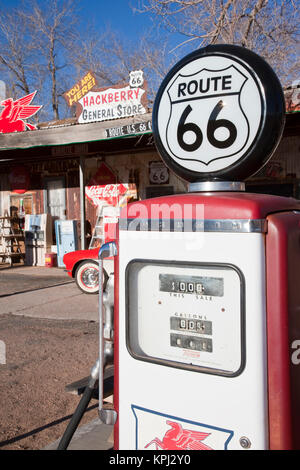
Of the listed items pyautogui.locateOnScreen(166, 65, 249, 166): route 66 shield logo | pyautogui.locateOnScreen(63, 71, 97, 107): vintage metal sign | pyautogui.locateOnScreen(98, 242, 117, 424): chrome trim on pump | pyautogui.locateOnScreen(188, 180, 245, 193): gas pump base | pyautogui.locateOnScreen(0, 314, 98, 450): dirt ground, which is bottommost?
pyautogui.locateOnScreen(0, 314, 98, 450): dirt ground

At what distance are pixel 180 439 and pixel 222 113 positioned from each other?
1305mm

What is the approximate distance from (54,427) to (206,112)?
245 centimetres

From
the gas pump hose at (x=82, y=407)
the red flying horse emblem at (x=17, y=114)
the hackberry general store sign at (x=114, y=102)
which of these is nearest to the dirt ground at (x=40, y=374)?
the gas pump hose at (x=82, y=407)

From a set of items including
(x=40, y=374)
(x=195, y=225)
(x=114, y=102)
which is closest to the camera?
(x=195, y=225)

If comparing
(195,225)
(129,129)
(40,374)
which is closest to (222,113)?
(195,225)

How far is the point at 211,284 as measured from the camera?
171 cm

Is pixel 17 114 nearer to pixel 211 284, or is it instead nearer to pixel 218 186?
pixel 218 186

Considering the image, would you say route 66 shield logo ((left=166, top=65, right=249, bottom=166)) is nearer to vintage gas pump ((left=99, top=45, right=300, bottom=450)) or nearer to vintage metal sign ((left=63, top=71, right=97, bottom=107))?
vintage gas pump ((left=99, top=45, right=300, bottom=450))

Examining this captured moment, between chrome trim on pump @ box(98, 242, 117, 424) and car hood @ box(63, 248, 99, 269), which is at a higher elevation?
chrome trim on pump @ box(98, 242, 117, 424)

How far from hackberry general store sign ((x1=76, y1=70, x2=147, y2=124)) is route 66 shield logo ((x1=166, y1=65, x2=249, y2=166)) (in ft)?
21.5

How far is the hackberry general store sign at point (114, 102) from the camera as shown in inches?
331

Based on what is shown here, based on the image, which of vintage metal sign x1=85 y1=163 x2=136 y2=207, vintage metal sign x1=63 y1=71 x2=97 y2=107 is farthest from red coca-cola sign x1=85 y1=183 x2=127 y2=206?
vintage metal sign x1=63 y1=71 x2=97 y2=107

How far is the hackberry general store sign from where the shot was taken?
8414mm
